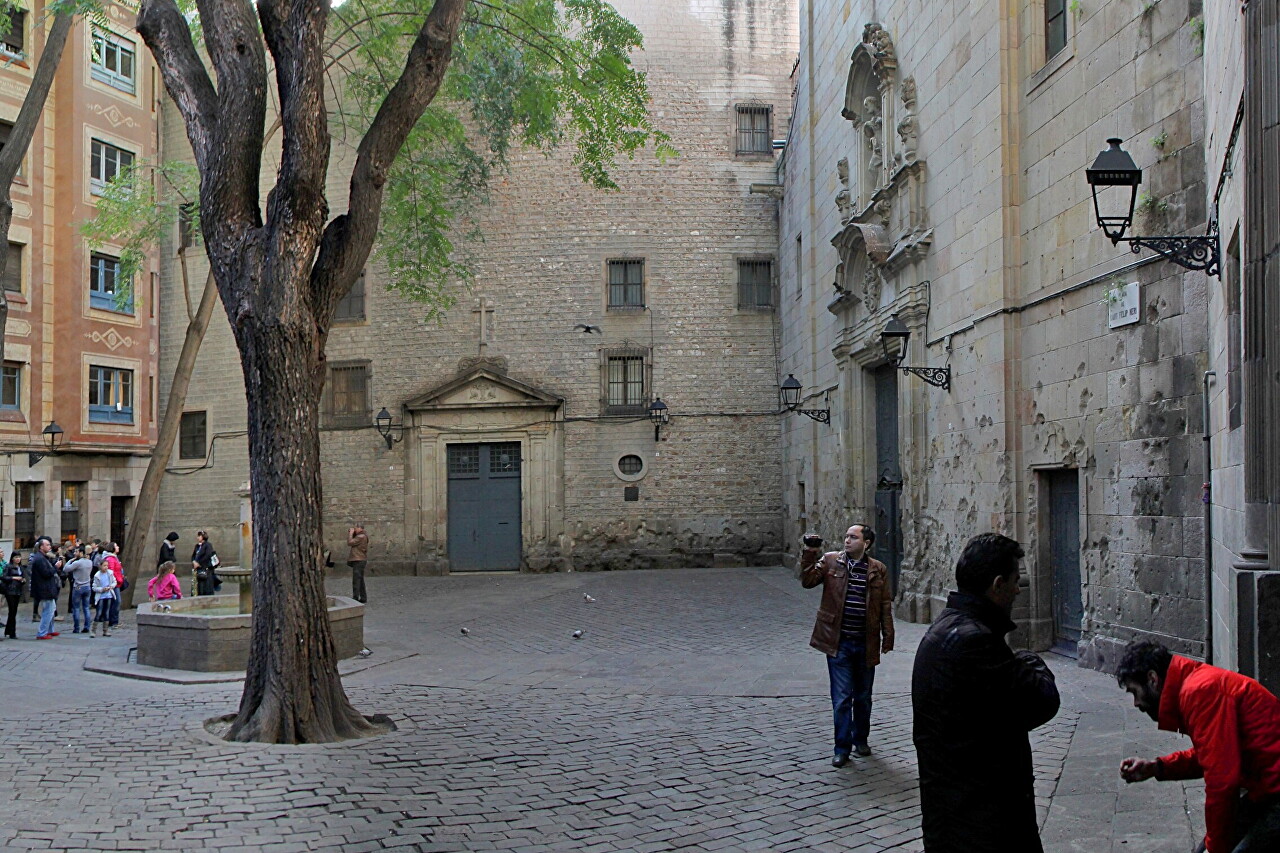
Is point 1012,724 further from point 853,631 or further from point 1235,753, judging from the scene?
point 853,631

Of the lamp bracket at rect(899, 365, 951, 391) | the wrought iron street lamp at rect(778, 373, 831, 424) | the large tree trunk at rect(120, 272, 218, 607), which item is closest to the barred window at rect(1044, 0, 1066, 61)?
the lamp bracket at rect(899, 365, 951, 391)

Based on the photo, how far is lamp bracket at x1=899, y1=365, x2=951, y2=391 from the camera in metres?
13.6

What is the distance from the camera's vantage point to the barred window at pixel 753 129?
26156 millimetres

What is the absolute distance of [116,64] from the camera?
25781 millimetres

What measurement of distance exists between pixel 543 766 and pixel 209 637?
18.0 feet

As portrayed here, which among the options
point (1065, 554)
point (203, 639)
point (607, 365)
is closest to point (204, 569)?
point (203, 639)

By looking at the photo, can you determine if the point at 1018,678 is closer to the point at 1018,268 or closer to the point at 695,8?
the point at 1018,268

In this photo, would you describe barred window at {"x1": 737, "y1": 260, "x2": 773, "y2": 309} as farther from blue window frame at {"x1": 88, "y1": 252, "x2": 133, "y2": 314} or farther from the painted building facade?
blue window frame at {"x1": 88, "y1": 252, "x2": 133, "y2": 314}

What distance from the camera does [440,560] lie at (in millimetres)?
25422

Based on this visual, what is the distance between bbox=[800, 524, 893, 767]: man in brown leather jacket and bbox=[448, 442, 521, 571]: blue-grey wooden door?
18.9m

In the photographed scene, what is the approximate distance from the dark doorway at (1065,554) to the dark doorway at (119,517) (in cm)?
2237

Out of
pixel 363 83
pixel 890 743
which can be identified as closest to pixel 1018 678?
pixel 890 743

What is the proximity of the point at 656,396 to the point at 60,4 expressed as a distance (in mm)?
15663

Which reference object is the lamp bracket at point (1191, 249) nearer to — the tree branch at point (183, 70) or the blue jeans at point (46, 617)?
Result: the tree branch at point (183, 70)
